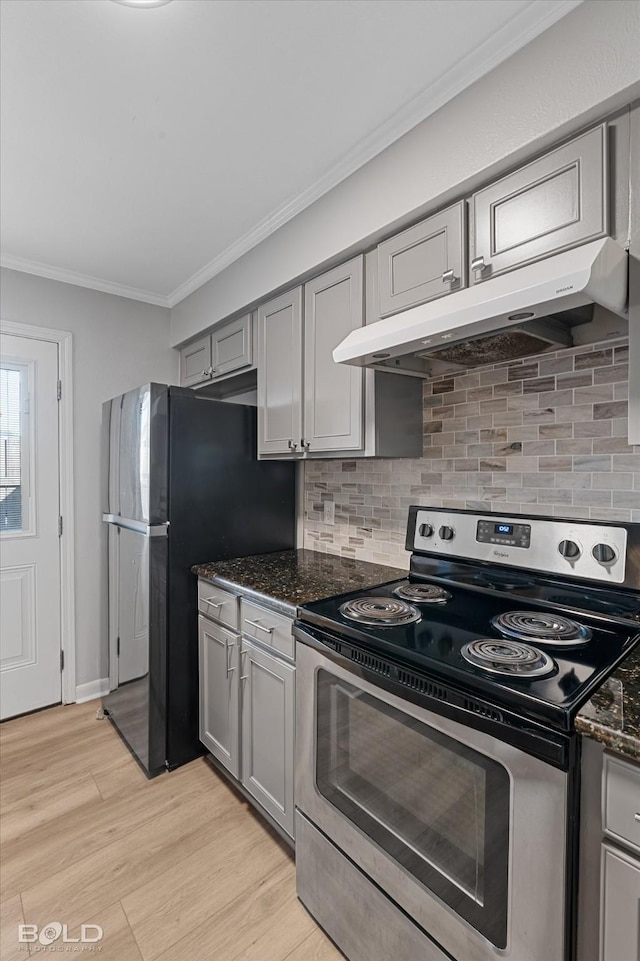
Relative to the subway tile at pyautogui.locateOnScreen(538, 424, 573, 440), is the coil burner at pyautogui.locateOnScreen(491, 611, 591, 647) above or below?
below

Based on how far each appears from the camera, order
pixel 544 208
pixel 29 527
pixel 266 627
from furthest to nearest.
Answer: pixel 29 527 → pixel 266 627 → pixel 544 208

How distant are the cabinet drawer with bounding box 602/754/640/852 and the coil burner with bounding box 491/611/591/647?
0.38 m

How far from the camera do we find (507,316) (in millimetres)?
1174

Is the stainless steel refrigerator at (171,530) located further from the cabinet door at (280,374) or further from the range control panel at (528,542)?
the range control panel at (528,542)

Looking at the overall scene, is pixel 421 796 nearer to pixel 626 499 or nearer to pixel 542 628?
pixel 542 628

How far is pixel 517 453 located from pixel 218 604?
134 centimetres

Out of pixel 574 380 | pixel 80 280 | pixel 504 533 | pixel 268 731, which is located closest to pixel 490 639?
pixel 504 533

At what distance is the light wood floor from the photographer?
1.42 metres

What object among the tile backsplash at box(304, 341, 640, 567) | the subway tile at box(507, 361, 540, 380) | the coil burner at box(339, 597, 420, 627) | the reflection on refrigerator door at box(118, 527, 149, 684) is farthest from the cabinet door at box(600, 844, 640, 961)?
the reflection on refrigerator door at box(118, 527, 149, 684)

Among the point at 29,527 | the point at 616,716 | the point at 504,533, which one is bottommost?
the point at 616,716

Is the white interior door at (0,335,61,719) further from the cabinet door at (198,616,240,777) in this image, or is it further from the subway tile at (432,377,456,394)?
the subway tile at (432,377,456,394)

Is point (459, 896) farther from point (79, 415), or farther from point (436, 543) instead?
point (79, 415)

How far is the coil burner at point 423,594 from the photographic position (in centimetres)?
157

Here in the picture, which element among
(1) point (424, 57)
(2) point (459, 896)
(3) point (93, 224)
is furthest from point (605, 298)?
(3) point (93, 224)
